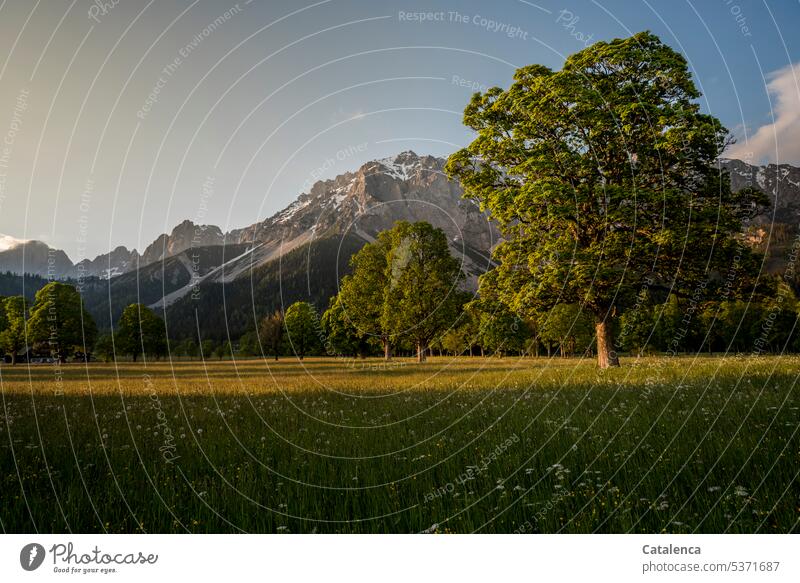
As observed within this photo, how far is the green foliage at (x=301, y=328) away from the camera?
241ft

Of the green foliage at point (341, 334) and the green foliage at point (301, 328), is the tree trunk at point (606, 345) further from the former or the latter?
the green foliage at point (301, 328)

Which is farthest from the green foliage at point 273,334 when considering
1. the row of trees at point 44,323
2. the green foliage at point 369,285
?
the green foliage at point 369,285

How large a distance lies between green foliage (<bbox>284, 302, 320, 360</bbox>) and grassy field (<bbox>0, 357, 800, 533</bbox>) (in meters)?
61.8

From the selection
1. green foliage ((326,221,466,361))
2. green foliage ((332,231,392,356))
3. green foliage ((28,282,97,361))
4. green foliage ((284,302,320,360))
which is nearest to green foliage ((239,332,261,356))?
green foliage ((284,302,320,360))

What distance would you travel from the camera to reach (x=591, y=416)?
353 inches

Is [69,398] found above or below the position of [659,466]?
below

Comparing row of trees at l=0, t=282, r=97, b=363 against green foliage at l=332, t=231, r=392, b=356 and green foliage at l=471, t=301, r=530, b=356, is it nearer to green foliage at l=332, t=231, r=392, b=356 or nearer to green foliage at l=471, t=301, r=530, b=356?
green foliage at l=332, t=231, r=392, b=356

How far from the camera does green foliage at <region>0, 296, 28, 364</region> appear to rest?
208 ft

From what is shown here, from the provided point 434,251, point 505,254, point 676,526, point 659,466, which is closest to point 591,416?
point 659,466

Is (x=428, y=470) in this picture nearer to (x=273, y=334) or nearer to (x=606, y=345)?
(x=606, y=345)

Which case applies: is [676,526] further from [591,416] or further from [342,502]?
[591,416]
